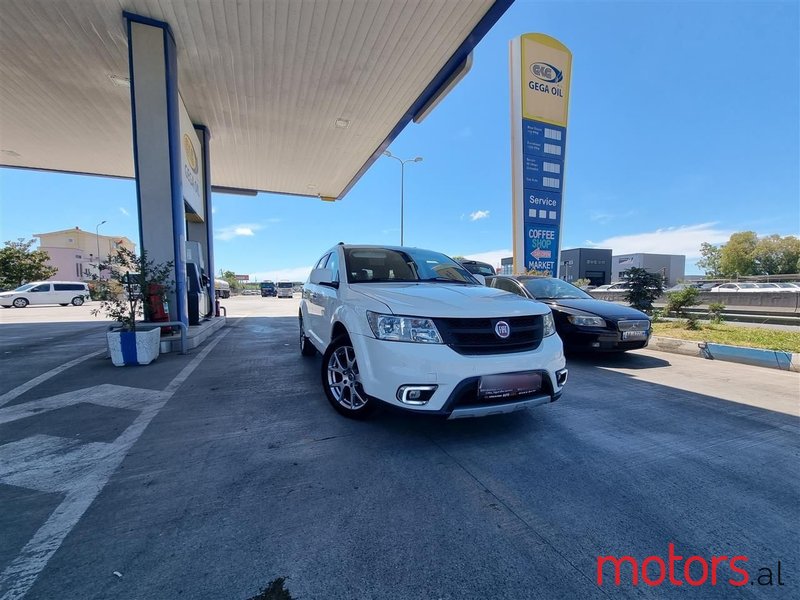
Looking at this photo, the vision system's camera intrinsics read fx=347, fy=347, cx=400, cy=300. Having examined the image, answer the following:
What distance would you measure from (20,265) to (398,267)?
3879 cm

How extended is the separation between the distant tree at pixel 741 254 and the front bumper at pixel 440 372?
67.2 meters

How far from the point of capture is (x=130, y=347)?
525 cm

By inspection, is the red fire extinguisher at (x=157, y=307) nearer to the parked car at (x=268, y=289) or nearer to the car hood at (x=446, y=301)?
the car hood at (x=446, y=301)

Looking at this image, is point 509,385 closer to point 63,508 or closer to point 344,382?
point 344,382

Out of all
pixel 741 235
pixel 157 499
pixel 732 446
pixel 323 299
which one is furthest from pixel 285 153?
pixel 741 235

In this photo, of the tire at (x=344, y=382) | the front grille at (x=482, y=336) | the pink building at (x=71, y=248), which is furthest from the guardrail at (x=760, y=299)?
the pink building at (x=71, y=248)

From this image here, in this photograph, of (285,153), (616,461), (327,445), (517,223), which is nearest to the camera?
(616,461)

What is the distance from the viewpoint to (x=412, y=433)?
9.45 feet

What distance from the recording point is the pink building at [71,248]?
157 feet

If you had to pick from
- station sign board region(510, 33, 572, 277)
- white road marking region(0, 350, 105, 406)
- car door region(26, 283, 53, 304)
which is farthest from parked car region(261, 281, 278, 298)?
white road marking region(0, 350, 105, 406)

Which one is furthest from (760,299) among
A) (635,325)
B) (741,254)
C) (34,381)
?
(741,254)

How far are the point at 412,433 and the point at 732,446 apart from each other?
251cm

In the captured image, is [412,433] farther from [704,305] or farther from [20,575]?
[704,305]

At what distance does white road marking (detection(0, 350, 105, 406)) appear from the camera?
12.3 ft
